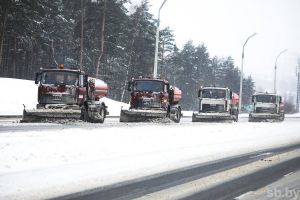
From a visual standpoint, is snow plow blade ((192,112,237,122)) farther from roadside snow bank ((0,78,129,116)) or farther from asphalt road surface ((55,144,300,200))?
asphalt road surface ((55,144,300,200))

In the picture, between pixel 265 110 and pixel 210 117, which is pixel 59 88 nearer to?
pixel 210 117

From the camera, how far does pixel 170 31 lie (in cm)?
6344

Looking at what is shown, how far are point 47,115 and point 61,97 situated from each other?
131 cm

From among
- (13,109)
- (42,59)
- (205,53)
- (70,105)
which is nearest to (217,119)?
(70,105)

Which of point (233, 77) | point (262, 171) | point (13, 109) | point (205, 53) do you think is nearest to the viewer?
point (262, 171)

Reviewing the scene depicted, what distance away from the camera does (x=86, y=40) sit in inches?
1752

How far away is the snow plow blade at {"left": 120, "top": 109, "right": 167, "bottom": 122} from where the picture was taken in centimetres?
1900

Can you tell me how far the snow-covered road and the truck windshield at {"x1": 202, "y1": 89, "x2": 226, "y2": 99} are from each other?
41.3ft

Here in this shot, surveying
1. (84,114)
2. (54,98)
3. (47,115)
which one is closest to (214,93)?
(84,114)

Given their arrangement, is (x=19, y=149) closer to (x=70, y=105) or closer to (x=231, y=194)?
(x=231, y=194)

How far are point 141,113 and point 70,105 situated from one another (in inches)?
177

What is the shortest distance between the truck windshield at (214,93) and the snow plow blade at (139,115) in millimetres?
6750

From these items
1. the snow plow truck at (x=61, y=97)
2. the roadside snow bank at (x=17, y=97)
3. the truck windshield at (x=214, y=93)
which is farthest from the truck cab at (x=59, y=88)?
the truck windshield at (x=214, y=93)

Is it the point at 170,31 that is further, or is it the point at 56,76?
the point at 170,31
